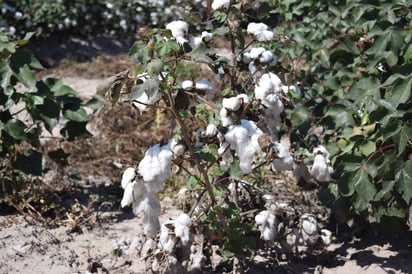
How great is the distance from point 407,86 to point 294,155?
531 mm

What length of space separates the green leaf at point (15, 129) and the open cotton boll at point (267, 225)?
4.27ft

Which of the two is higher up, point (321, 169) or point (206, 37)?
point (206, 37)

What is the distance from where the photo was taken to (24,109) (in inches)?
130

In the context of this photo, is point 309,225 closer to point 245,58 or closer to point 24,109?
point 245,58

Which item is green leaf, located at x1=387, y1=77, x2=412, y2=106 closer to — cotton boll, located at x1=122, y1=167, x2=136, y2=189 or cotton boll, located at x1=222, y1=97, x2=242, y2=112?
cotton boll, located at x1=222, y1=97, x2=242, y2=112

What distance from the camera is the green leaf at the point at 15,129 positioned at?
10.5 ft

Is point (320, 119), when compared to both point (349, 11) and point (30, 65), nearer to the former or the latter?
point (349, 11)

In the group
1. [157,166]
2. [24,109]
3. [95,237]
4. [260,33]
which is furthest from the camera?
[24,109]

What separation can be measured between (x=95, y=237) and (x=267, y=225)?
0.99m

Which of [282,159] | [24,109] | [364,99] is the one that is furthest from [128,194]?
[24,109]

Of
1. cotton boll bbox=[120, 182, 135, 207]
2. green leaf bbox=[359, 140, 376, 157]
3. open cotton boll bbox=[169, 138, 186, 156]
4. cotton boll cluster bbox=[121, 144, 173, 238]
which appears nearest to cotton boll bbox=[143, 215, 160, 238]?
cotton boll cluster bbox=[121, 144, 173, 238]

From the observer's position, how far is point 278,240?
8.84ft

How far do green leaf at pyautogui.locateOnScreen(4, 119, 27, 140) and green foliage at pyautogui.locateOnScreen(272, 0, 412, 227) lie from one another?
135 centimetres

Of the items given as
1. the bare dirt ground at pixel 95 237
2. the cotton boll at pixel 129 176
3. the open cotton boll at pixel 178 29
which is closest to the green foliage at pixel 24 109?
the bare dirt ground at pixel 95 237
